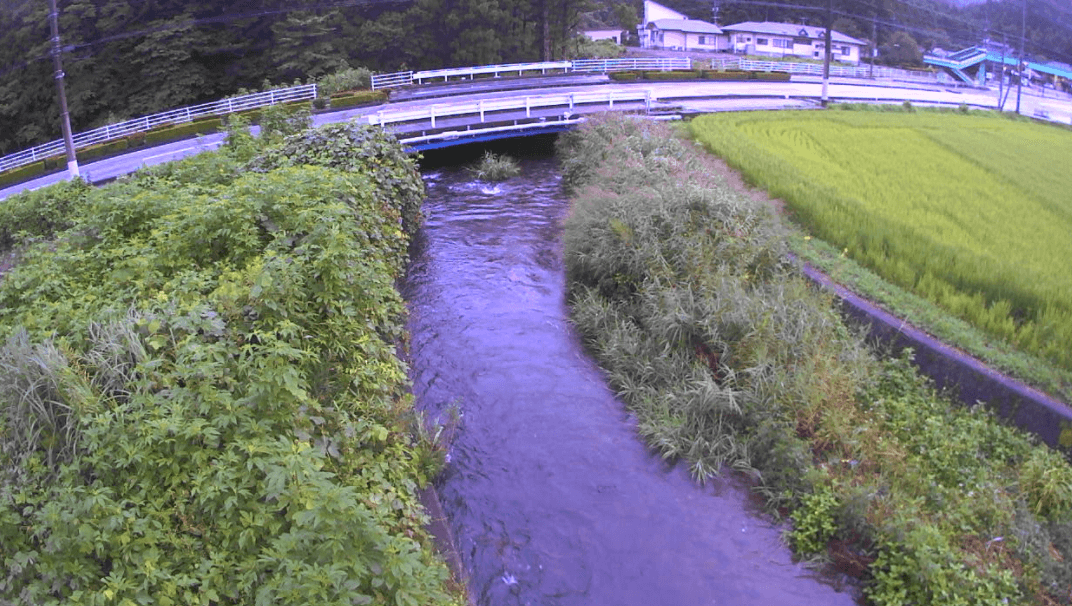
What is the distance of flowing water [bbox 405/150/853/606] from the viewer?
574 centimetres

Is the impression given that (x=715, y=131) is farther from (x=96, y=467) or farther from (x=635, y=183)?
(x=96, y=467)

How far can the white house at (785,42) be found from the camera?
2398 inches

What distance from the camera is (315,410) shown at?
4.68 metres

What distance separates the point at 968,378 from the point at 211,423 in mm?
7087

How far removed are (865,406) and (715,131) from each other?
40.1 feet

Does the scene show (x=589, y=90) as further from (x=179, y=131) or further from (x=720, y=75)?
(x=179, y=131)

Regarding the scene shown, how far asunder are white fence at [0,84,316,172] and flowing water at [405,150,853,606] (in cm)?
1924

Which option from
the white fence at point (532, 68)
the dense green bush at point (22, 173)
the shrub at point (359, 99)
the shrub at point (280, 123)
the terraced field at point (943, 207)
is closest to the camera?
the terraced field at point (943, 207)

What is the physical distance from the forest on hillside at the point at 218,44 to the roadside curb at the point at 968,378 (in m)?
30.5

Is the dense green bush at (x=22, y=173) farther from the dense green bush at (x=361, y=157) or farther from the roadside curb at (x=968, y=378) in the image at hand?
the roadside curb at (x=968, y=378)

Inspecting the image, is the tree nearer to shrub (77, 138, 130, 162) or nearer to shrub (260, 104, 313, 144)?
shrub (77, 138, 130, 162)

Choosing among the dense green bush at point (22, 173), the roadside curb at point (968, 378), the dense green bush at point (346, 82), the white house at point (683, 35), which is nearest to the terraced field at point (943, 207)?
the roadside curb at point (968, 378)

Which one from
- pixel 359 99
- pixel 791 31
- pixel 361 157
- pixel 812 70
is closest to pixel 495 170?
pixel 361 157

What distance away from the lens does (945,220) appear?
10930 millimetres
